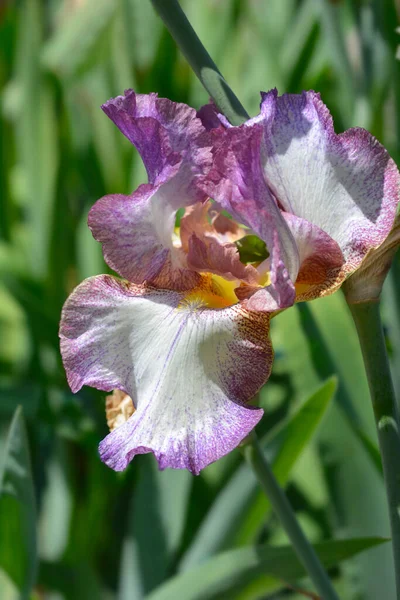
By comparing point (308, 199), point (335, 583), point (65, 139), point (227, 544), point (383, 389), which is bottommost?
point (335, 583)

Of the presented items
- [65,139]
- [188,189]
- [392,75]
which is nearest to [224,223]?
[188,189]

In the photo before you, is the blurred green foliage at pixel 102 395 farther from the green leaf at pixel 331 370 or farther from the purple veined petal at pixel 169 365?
the purple veined petal at pixel 169 365

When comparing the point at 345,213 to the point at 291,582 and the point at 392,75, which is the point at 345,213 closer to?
the point at 291,582

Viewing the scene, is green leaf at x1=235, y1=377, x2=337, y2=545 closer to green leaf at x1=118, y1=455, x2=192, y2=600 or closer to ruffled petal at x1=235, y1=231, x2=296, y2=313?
green leaf at x1=118, y1=455, x2=192, y2=600

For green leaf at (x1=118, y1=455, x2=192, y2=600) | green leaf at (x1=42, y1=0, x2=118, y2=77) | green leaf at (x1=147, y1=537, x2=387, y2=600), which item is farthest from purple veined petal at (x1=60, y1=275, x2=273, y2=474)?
green leaf at (x1=42, y1=0, x2=118, y2=77)

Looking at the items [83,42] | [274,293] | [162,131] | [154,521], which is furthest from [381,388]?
[83,42]

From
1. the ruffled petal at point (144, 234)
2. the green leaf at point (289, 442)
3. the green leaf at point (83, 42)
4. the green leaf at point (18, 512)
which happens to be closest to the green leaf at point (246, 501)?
the green leaf at point (289, 442)

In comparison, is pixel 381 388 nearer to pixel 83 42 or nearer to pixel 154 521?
pixel 154 521
